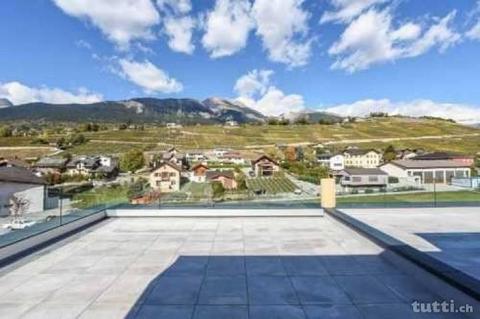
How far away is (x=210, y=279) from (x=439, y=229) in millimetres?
4374

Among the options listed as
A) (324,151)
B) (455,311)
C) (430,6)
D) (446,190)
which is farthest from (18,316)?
(324,151)

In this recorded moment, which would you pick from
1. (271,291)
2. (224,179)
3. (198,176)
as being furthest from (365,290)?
(198,176)

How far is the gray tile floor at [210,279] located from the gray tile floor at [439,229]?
26.8 inches

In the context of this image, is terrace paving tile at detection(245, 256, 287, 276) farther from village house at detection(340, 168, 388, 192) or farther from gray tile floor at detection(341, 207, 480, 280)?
village house at detection(340, 168, 388, 192)

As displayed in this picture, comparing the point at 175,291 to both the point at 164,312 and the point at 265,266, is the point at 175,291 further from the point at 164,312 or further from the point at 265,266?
the point at 265,266

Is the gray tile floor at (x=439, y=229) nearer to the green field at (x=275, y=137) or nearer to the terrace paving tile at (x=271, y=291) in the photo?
the terrace paving tile at (x=271, y=291)

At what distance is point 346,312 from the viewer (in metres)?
3.27

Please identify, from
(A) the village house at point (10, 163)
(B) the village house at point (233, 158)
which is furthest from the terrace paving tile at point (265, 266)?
(B) the village house at point (233, 158)

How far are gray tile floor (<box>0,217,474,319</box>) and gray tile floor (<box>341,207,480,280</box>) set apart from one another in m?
0.68

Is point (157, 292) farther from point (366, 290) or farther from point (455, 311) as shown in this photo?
point (455, 311)

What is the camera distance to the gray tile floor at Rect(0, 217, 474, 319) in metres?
3.34

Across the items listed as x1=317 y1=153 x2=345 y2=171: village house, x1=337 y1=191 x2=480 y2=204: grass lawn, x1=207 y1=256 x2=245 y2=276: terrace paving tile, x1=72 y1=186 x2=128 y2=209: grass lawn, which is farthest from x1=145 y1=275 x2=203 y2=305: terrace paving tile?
x1=317 y1=153 x2=345 y2=171: village house

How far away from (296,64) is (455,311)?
3145 centimetres

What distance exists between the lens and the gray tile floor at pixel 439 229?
4773 mm
